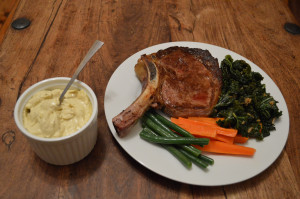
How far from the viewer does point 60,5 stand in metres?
4.22

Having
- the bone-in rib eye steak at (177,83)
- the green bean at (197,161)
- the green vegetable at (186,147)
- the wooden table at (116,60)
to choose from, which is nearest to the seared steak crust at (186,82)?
the bone-in rib eye steak at (177,83)

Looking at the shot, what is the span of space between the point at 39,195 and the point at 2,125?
3.00 feet

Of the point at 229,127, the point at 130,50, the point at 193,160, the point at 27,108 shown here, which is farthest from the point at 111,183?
the point at 130,50

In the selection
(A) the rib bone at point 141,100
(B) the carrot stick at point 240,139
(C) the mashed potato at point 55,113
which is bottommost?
(B) the carrot stick at point 240,139

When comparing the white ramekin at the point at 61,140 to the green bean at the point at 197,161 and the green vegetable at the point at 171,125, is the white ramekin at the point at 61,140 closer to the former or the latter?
the green vegetable at the point at 171,125

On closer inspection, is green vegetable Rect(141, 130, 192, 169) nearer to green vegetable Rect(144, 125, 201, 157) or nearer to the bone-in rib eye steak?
green vegetable Rect(144, 125, 201, 157)

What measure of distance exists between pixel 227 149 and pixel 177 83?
0.88 metres

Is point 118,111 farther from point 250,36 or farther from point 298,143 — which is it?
point 250,36

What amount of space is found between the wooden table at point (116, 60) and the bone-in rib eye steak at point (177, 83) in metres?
0.52

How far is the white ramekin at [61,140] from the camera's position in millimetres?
2064

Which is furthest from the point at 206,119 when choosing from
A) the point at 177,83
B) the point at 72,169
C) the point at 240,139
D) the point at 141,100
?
the point at 72,169

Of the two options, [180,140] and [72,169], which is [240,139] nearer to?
[180,140]

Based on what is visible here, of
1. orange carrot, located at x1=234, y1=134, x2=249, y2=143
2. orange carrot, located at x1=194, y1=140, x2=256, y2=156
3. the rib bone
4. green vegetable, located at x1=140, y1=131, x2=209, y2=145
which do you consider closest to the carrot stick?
orange carrot, located at x1=234, y1=134, x2=249, y2=143

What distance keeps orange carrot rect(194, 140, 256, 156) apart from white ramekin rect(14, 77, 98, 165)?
1.03 meters
